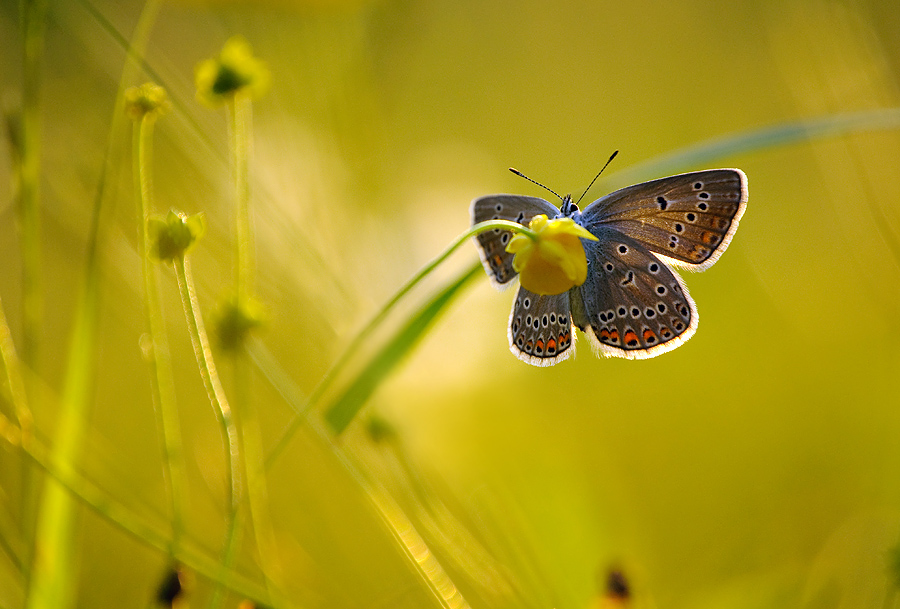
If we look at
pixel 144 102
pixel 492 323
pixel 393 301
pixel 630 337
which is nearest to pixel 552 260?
pixel 393 301

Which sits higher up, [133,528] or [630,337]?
[630,337]

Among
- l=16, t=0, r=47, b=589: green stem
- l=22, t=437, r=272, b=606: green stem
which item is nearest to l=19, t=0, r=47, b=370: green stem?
l=16, t=0, r=47, b=589: green stem

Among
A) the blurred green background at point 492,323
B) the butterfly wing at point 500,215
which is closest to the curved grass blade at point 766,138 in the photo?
the blurred green background at point 492,323

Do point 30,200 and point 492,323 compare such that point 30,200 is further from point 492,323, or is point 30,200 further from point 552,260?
point 492,323

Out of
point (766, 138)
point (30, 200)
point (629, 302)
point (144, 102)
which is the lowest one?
point (30, 200)

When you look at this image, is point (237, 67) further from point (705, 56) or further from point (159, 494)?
point (705, 56)

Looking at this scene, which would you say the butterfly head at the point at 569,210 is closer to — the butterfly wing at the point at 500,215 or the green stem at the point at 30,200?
the butterfly wing at the point at 500,215

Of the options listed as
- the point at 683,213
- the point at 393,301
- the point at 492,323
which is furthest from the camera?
the point at 492,323

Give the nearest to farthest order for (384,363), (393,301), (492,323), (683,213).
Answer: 1. (393,301)
2. (384,363)
3. (683,213)
4. (492,323)
